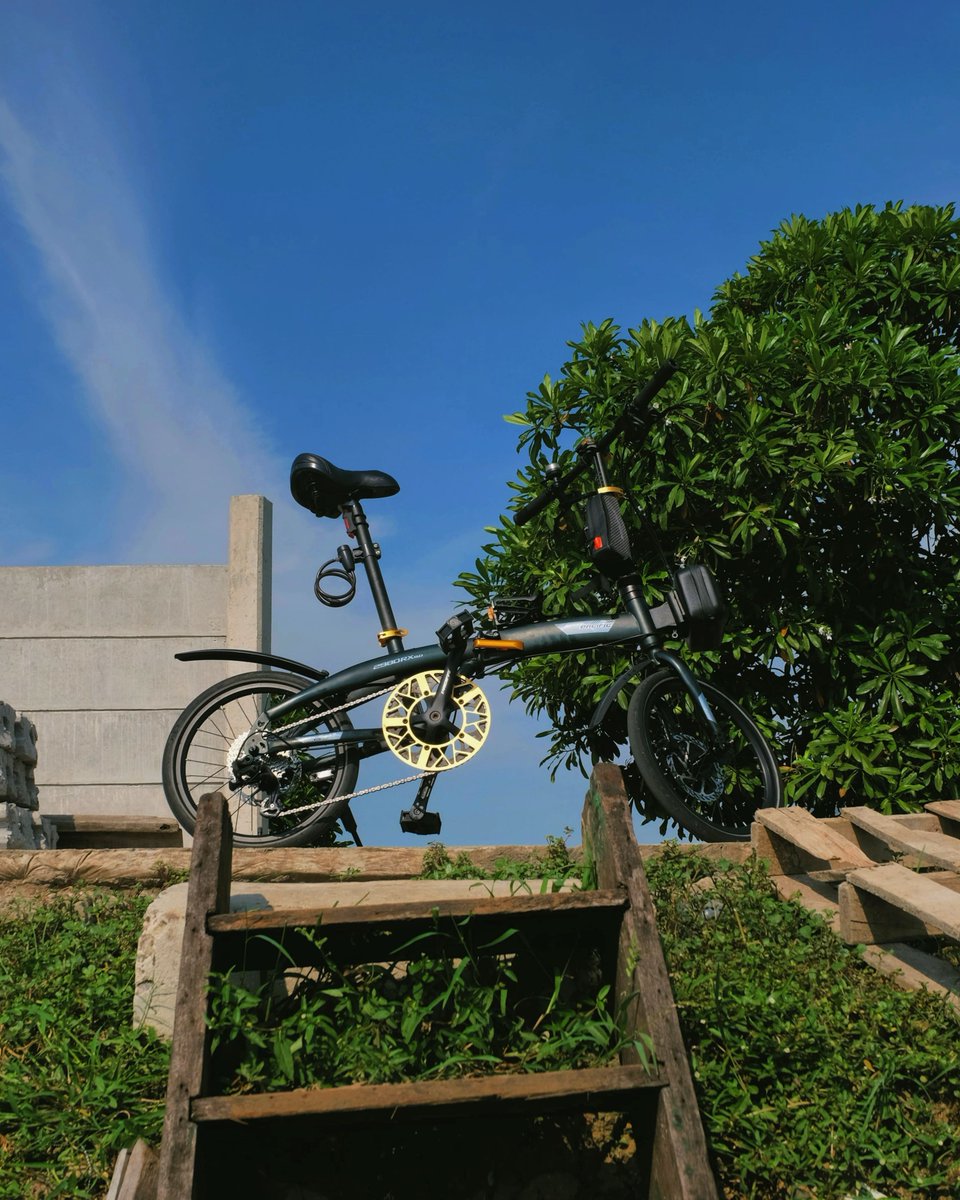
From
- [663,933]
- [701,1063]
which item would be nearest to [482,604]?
[663,933]

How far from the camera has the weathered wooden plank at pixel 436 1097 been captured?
243 cm

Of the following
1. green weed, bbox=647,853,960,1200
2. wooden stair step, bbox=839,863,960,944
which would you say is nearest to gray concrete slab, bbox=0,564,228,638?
green weed, bbox=647,853,960,1200

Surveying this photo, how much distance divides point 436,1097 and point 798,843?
251 centimetres

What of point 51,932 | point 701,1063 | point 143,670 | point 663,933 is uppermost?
point 143,670

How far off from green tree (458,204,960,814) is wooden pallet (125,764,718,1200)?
3.64 m

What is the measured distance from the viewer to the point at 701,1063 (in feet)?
10.5

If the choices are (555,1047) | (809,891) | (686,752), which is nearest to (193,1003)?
(555,1047)

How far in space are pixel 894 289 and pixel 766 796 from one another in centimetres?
391

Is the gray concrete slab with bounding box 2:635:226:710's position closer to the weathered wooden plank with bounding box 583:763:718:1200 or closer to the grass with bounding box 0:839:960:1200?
the grass with bounding box 0:839:960:1200

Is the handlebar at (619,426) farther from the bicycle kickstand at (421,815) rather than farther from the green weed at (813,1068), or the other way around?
the green weed at (813,1068)

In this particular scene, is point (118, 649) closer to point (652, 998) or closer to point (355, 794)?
point (355, 794)

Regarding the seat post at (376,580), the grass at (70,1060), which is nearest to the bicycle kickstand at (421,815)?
the seat post at (376,580)

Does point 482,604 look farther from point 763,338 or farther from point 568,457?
point 763,338

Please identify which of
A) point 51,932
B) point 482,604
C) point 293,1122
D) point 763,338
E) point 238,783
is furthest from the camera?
point 482,604
